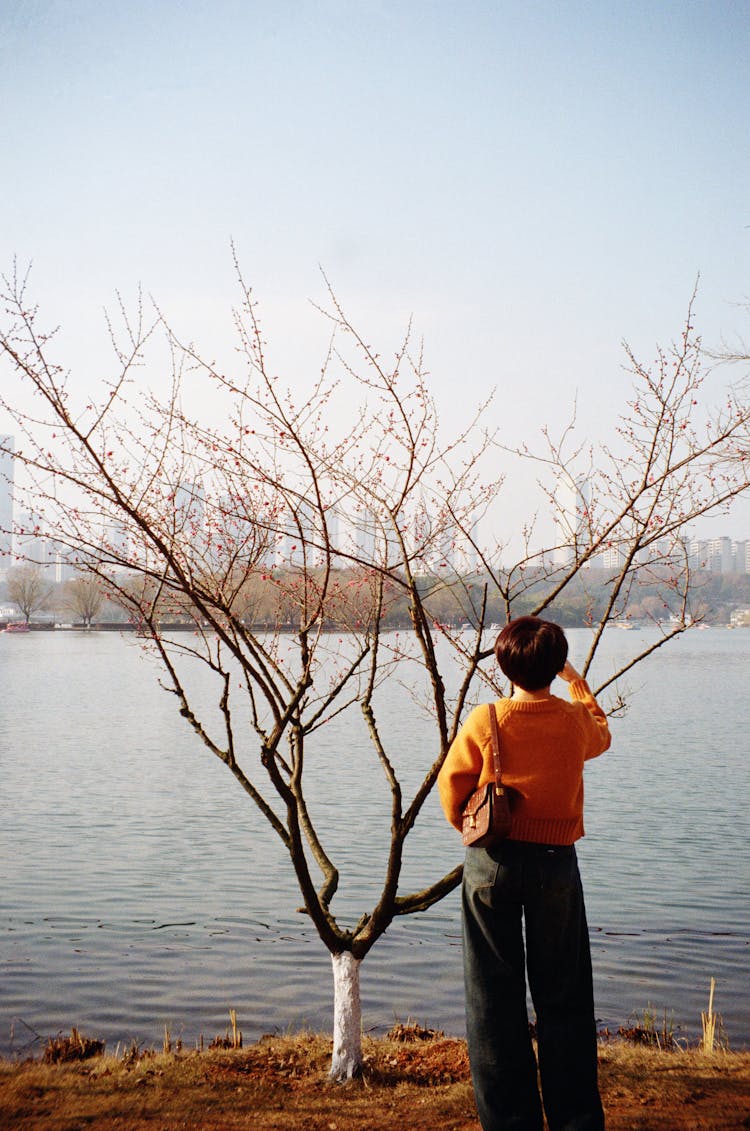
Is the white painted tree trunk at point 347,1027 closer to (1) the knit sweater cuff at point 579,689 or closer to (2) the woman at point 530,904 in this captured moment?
(2) the woman at point 530,904

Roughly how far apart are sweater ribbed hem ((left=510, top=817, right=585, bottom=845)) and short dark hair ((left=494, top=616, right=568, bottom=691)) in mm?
395

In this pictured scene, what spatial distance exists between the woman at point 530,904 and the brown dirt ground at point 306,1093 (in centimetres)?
67

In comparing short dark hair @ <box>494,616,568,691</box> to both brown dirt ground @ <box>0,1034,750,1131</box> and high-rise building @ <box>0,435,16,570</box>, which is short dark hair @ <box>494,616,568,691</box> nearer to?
brown dirt ground @ <box>0,1034,750,1131</box>

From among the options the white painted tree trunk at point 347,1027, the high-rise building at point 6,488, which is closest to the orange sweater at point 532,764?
the white painted tree trunk at point 347,1027

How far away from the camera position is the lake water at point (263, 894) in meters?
6.98

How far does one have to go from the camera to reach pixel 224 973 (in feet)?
25.2

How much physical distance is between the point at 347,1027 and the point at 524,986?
4.82 feet

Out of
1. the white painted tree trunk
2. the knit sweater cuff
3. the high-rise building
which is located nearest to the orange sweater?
the knit sweater cuff

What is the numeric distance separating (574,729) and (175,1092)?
227cm

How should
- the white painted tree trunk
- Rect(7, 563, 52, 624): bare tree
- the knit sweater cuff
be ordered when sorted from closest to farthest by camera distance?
the knit sweater cuff, the white painted tree trunk, Rect(7, 563, 52, 624): bare tree

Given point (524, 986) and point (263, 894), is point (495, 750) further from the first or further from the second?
point (263, 894)

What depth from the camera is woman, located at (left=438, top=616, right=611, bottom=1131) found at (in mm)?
2969

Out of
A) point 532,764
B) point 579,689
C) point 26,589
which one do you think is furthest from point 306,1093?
point 26,589

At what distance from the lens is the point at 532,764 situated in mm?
2982
